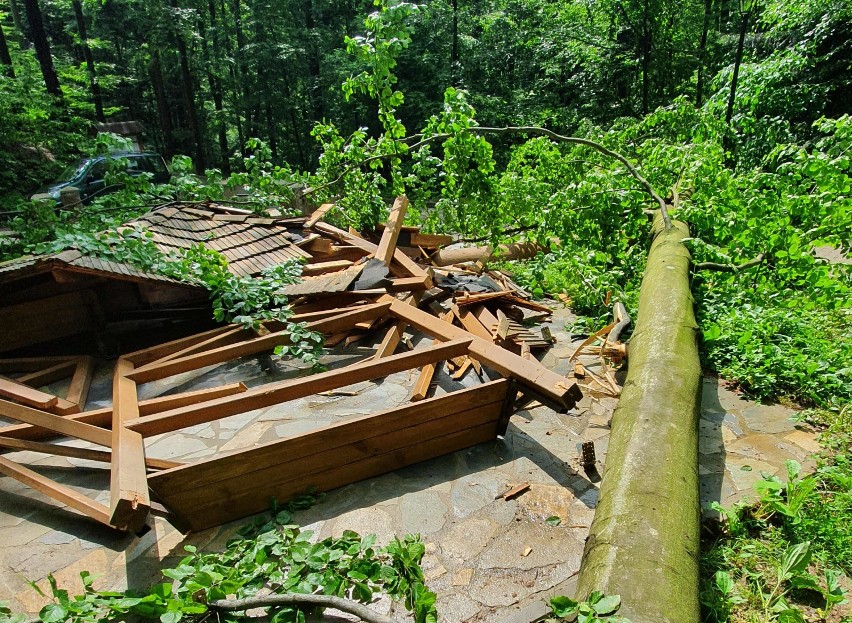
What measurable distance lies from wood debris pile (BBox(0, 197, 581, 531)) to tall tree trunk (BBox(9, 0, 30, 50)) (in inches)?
1026

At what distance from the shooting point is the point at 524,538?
2.84 metres

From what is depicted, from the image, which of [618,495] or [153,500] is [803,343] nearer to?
[618,495]

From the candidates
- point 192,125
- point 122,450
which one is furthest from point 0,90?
point 122,450

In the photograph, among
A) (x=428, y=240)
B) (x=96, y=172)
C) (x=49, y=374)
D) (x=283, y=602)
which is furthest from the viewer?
(x=96, y=172)

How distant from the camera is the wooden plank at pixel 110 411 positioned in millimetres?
3631

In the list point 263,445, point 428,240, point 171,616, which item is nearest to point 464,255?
point 428,240

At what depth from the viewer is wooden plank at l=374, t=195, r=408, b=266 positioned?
6.06 metres

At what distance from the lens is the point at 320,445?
3.11 m

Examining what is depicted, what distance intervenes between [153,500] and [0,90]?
12944 mm

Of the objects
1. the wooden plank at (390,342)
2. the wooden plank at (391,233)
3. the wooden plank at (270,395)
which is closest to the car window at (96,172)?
the wooden plank at (391,233)

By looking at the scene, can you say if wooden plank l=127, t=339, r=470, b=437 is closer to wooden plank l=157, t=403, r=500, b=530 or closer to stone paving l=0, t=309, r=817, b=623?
wooden plank l=157, t=403, r=500, b=530

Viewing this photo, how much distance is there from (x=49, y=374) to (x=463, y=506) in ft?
14.5

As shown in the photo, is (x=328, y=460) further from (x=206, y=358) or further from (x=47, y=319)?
(x=47, y=319)

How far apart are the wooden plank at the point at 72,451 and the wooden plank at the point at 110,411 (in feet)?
0.42
